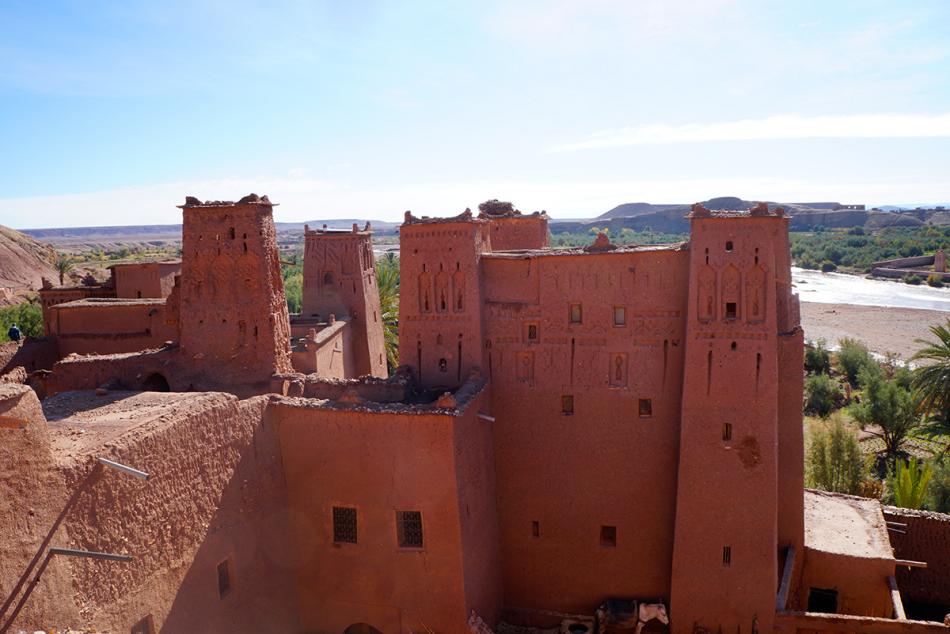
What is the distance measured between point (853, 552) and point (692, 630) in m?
4.18

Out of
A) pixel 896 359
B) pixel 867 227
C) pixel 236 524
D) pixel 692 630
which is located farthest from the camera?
pixel 867 227

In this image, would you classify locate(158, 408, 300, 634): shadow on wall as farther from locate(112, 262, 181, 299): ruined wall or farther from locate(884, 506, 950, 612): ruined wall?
locate(884, 506, 950, 612): ruined wall

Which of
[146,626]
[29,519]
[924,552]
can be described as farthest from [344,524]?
[924,552]

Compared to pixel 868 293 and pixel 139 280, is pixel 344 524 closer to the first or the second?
pixel 139 280

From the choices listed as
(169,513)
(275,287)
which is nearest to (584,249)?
(275,287)

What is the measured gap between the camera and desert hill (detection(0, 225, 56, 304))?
64562 mm

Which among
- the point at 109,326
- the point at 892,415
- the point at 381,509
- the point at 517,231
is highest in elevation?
the point at 517,231

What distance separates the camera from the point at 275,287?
1703cm

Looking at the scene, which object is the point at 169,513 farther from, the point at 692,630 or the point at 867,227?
the point at 867,227

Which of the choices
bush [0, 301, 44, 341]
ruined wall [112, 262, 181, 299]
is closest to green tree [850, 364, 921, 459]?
ruined wall [112, 262, 181, 299]

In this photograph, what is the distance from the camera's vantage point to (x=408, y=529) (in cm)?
1420

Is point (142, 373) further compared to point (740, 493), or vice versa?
point (142, 373)

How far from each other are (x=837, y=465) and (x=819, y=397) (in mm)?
14041

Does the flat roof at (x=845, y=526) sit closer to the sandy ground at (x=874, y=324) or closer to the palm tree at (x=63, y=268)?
the sandy ground at (x=874, y=324)
